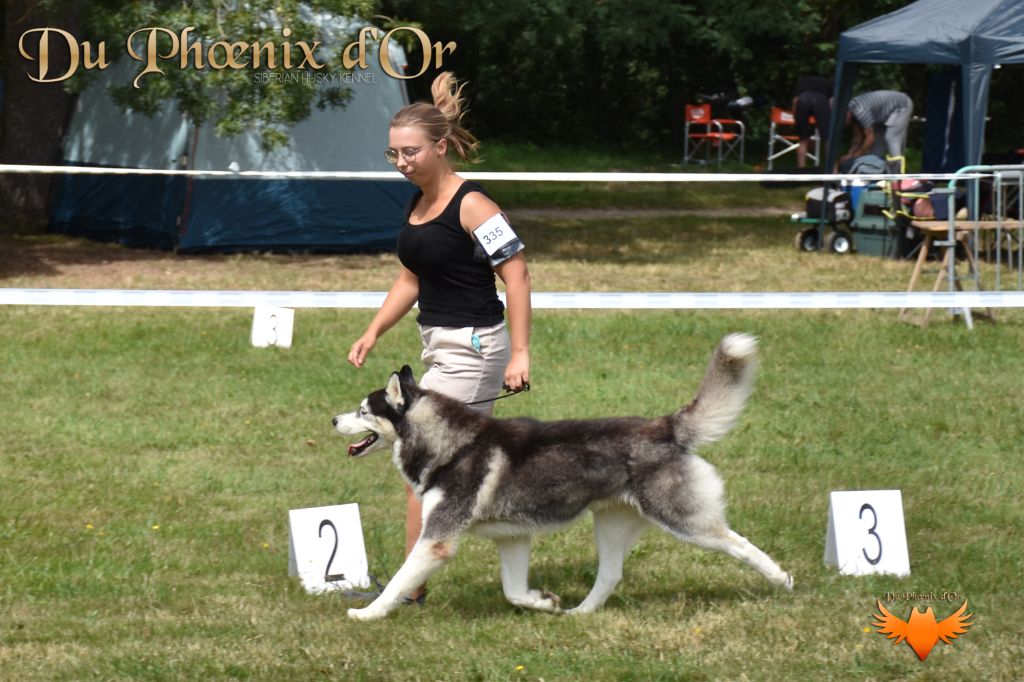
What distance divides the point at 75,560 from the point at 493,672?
2.12 m

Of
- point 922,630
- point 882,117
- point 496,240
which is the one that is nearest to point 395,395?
point 496,240

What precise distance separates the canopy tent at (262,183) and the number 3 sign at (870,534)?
1072 centimetres

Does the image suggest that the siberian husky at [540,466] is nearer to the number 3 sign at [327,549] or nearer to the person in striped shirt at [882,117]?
the number 3 sign at [327,549]

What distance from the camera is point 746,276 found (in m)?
14.2

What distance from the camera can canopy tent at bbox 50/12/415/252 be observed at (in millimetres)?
15375

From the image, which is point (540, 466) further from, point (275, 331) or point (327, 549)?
point (275, 331)

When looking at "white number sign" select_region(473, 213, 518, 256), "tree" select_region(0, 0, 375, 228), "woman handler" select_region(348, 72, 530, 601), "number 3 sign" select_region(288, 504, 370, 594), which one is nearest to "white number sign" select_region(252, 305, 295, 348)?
"tree" select_region(0, 0, 375, 228)

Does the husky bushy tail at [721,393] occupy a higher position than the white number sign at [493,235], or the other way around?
the white number sign at [493,235]

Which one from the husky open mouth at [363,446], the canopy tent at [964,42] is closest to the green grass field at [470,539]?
the husky open mouth at [363,446]

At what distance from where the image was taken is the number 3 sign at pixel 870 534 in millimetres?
5375

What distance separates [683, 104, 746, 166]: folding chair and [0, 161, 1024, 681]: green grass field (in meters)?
14.3

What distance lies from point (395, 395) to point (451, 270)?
0.48 meters

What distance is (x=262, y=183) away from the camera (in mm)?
15469

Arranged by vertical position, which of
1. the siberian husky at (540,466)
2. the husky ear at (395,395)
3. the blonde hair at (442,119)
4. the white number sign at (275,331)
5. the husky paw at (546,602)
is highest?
the blonde hair at (442,119)
